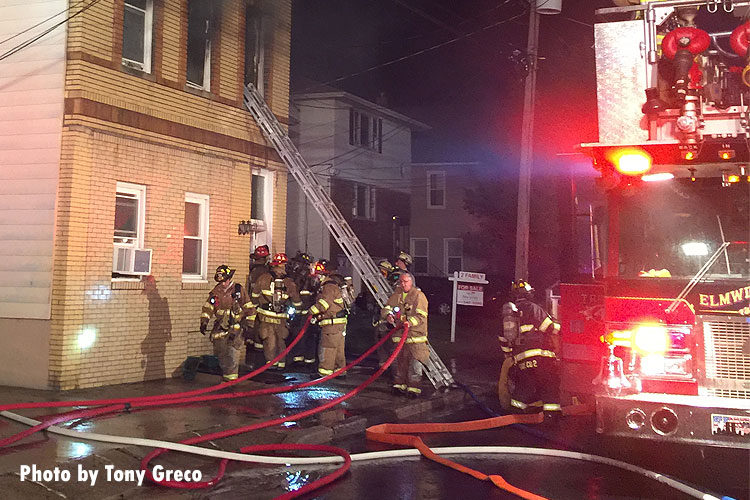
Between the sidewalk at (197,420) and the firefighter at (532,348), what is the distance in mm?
1373

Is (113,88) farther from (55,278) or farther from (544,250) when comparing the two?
(544,250)

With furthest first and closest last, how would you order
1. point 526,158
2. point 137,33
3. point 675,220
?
point 526,158 → point 137,33 → point 675,220

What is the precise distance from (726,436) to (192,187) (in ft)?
27.0

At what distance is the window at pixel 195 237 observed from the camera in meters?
10.8

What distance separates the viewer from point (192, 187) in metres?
10.7

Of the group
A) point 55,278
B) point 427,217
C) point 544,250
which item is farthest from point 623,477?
point 427,217

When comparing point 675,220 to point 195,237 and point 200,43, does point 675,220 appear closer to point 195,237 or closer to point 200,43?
point 195,237

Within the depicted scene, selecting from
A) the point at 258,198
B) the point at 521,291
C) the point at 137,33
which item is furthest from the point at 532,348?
the point at 137,33

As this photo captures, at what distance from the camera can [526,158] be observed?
14.9m

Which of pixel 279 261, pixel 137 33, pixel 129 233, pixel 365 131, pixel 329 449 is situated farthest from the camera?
pixel 365 131

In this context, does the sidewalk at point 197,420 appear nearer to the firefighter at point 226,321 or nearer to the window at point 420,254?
the firefighter at point 226,321

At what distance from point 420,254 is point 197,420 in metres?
23.5

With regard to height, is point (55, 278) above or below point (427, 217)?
below

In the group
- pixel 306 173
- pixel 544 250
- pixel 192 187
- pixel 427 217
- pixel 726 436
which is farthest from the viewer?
pixel 427 217
